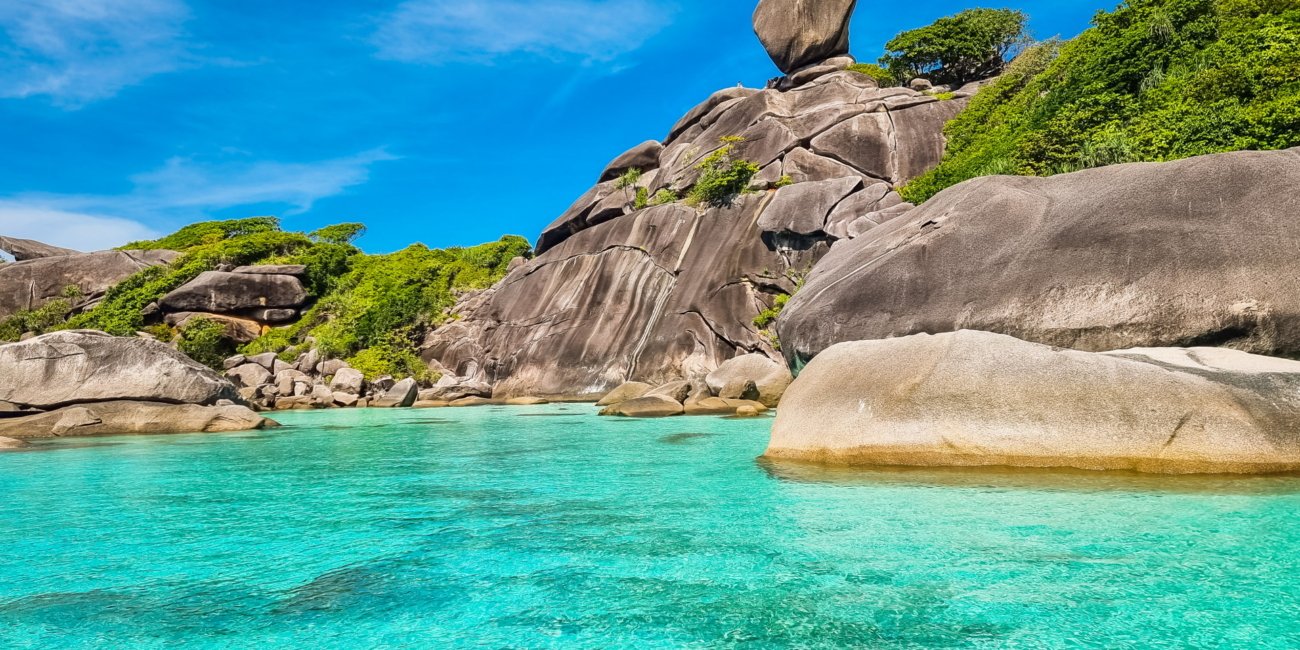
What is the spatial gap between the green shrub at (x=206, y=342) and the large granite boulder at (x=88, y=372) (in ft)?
59.6

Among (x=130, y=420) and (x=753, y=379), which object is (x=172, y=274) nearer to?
(x=130, y=420)

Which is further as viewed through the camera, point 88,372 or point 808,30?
point 808,30

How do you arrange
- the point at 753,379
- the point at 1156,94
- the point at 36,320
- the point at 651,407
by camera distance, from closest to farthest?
the point at 651,407, the point at 1156,94, the point at 753,379, the point at 36,320

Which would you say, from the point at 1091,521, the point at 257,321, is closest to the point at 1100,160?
the point at 1091,521

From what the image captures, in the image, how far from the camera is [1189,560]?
4578 mm

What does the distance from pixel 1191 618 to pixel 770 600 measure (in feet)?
6.73

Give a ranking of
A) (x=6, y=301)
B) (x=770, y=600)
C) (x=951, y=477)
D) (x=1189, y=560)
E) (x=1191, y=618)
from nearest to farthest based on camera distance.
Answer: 1. (x=1191, y=618)
2. (x=770, y=600)
3. (x=1189, y=560)
4. (x=951, y=477)
5. (x=6, y=301)

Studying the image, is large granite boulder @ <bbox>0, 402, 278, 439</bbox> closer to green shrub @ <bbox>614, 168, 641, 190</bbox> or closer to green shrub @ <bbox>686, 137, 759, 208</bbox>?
green shrub @ <bbox>686, 137, 759, 208</bbox>

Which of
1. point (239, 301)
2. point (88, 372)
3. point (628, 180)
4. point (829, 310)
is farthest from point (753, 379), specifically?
point (239, 301)

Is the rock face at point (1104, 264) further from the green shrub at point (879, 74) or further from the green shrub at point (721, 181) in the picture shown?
the green shrub at point (879, 74)

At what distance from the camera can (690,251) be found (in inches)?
1259

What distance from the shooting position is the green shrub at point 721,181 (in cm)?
3294

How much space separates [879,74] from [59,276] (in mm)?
49073

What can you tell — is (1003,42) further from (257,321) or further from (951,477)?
(257,321)
